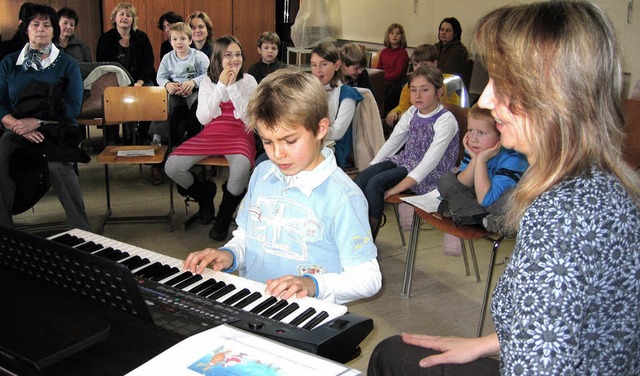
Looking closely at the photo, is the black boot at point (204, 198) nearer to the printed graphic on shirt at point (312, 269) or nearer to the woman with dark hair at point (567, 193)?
the printed graphic on shirt at point (312, 269)

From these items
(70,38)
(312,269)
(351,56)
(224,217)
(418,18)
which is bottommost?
(224,217)

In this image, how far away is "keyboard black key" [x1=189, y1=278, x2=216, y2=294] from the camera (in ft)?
5.22

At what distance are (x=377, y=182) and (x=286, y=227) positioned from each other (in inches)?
72.3

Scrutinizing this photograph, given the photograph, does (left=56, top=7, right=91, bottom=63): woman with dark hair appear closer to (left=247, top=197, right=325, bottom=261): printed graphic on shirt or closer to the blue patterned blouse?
(left=247, top=197, right=325, bottom=261): printed graphic on shirt

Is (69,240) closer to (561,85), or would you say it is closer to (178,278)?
(178,278)

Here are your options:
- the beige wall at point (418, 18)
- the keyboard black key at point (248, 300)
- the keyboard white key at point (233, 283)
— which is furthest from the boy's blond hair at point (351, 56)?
the keyboard black key at point (248, 300)

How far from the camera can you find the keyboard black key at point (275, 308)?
1.45 m

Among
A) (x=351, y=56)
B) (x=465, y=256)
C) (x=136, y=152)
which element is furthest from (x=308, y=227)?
(x=351, y=56)

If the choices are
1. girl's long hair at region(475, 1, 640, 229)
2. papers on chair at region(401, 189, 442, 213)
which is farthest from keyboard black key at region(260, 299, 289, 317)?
papers on chair at region(401, 189, 442, 213)

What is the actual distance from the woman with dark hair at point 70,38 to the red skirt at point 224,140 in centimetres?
256

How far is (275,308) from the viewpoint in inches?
58.2

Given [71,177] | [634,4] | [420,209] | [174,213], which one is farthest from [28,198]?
[634,4]

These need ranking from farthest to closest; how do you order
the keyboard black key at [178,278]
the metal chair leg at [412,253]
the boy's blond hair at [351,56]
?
1. the boy's blond hair at [351,56]
2. the metal chair leg at [412,253]
3. the keyboard black key at [178,278]

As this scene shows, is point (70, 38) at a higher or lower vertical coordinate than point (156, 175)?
higher
